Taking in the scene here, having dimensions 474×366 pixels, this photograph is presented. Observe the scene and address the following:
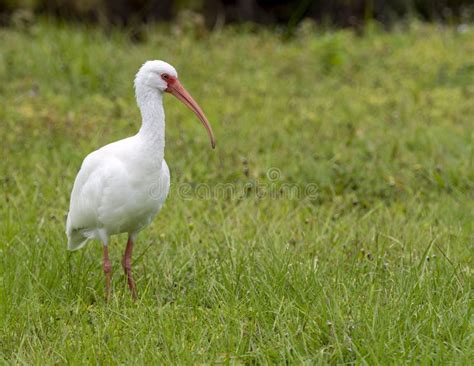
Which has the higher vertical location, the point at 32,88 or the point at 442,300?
the point at 442,300

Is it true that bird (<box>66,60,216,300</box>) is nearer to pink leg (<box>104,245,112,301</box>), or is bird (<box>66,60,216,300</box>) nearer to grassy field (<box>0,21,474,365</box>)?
pink leg (<box>104,245,112,301</box>)

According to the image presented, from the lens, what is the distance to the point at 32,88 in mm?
9492

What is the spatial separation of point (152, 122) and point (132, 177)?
1.10 feet

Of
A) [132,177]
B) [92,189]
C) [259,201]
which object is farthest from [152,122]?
[259,201]

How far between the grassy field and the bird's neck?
2.52ft

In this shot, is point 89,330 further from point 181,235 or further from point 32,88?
point 32,88

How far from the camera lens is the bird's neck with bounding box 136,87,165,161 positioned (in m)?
5.04

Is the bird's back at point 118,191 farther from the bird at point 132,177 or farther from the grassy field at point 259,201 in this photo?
the grassy field at point 259,201

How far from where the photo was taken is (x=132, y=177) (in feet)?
16.4

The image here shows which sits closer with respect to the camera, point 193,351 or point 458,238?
point 193,351

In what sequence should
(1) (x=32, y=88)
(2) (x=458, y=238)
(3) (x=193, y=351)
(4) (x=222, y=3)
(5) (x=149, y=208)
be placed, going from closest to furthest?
(3) (x=193, y=351) < (5) (x=149, y=208) < (2) (x=458, y=238) < (1) (x=32, y=88) < (4) (x=222, y=3)

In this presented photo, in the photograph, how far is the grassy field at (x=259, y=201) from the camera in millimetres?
4344

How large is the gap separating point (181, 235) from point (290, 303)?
1.68m

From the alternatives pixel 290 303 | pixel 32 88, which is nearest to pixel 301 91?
pixel 32 88
